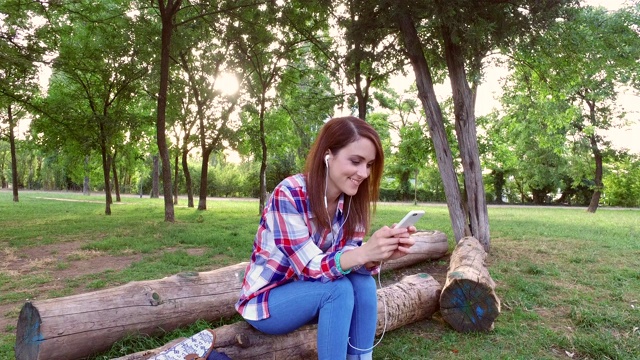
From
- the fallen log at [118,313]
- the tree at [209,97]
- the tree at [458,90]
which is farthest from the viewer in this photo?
the tree at [209,97]

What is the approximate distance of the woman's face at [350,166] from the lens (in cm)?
243

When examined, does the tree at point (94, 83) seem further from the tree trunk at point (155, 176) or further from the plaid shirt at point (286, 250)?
the tree trunk at point (155, 176)

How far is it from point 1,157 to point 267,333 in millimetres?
62391

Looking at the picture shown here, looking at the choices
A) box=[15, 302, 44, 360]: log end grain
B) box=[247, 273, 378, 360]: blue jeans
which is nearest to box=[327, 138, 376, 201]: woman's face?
box=[247, 273, 378, 360]: blue jeans

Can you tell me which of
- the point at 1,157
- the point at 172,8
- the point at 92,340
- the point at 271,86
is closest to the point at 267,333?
the point at 92,340

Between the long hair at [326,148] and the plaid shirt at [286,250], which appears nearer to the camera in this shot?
the plaid shirt at [286,250]

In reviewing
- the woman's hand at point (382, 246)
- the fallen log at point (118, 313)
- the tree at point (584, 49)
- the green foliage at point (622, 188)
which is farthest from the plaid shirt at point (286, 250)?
the green foliage at point (622, 188)

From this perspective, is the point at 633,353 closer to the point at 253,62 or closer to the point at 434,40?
the point at 434,40

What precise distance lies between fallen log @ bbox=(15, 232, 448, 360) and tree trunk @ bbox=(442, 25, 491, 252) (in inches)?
200

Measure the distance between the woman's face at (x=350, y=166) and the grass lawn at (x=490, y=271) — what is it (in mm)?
1757

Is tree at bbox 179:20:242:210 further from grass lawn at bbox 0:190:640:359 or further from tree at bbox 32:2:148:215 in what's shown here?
grass lawn at bbox 0:190:640:359

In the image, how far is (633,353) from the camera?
11.6 ft

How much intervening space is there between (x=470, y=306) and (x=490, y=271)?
2754mm

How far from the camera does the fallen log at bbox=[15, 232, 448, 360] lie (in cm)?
283
